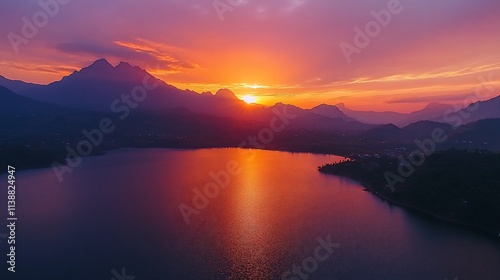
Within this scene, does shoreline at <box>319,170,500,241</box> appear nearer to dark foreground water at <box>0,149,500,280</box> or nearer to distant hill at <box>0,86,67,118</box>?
dark foreground water at <box>0,149,500,280</box>

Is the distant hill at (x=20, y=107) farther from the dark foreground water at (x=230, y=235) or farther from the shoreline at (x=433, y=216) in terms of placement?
the shoreline at (x=433, y=216)

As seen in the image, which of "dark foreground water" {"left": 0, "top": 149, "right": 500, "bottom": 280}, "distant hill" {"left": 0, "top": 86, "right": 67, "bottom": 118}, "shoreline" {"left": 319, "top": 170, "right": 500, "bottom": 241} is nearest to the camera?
"dark foreground water" {"left": 0, "top": 149, "right": 500, "bottom": 280}

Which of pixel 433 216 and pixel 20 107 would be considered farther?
pixel 20 107

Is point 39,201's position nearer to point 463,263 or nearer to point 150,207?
point 150,207

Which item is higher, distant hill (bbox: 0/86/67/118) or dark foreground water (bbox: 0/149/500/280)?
distant hill (bbox: 0/86/67/118)

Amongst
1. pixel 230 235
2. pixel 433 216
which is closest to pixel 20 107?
pixel 230 235

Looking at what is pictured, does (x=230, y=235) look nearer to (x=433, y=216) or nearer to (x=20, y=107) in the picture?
(x=433, y=216)

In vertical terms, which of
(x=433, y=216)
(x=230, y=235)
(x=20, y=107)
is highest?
(x=20, y=107)

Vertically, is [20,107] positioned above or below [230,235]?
above

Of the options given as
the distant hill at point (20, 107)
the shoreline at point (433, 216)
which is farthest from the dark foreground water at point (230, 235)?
the distant hill at point (20, 107)

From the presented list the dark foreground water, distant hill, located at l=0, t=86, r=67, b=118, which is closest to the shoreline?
the dark foreground water
